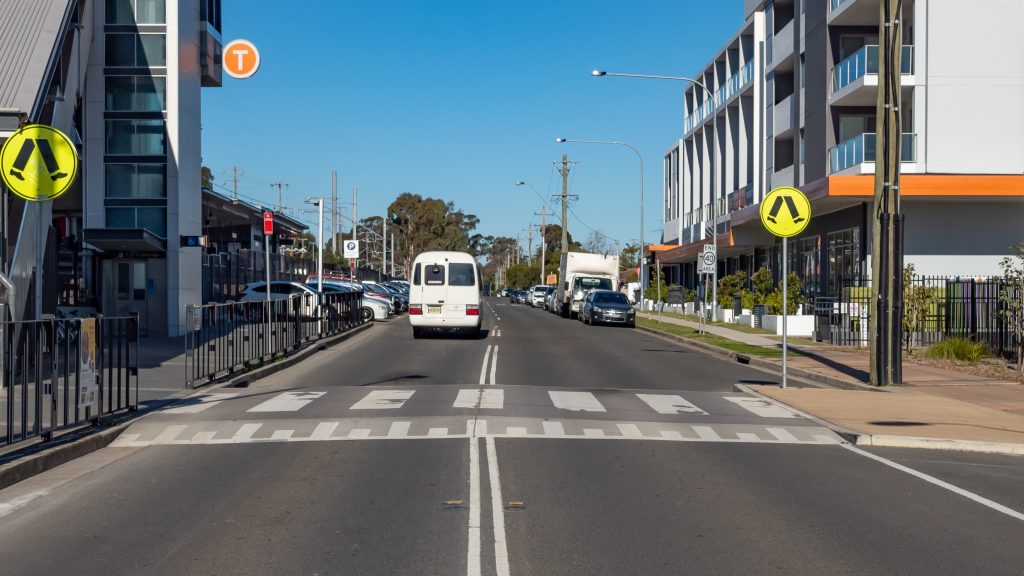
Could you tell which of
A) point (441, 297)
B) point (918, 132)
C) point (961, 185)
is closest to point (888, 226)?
point (961, 185)

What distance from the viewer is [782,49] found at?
42.1m

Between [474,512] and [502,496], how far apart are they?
1.85 feet

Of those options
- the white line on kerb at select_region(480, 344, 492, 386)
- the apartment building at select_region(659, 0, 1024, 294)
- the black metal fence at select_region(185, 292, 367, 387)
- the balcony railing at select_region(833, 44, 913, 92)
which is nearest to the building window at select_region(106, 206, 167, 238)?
the black metal fence at select_region(185, 292, 367, 387)

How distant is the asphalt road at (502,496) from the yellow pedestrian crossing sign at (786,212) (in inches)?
126

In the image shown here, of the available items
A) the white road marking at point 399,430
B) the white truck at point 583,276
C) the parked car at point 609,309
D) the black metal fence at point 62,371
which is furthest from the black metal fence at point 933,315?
the white truck at point 583,276

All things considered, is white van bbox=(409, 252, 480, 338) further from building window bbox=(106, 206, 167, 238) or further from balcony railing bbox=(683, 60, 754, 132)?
balcony railing bbox=(683, 60, 754, 132)

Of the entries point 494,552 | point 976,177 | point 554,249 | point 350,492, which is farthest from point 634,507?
point 554,249

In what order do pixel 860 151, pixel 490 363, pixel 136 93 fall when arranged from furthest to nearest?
1. pixel 860 151
2. pixel 136 93
3. pixel 490 363

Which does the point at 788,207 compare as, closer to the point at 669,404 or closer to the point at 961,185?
the point at 669,404

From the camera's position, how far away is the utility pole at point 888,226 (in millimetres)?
16672

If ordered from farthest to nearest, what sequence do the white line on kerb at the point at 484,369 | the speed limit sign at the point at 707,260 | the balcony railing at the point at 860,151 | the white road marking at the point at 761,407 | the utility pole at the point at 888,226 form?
1. the speed limit sign at the point at 707,260
2. the balcony railing at the point at 860,151
3. the white line on kerb at the point at 484,369
4. the utility pole at the point at 888,226
5. the white road marking at the point at 761,407

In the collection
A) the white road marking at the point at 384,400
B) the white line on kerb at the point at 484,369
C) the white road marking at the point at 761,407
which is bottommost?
the white road marking at the point at 761,407

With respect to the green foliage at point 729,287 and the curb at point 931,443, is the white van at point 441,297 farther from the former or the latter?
the curb at point 931,443

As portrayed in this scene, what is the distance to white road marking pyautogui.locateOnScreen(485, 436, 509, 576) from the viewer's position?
20.2 ft
